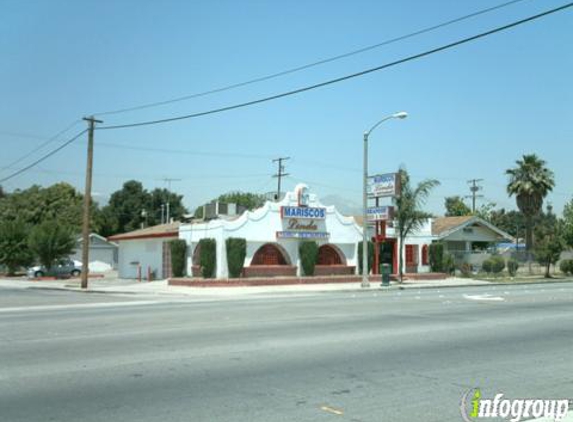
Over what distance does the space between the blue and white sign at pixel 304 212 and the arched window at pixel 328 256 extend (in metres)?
2.21

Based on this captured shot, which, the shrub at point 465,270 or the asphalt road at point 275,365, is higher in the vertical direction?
the shrub at point 465,270

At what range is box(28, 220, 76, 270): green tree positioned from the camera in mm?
48781

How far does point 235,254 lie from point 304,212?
5578mm

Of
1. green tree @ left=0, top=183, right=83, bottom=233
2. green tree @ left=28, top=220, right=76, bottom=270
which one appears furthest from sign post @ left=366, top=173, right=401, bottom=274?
green tree @ left=0, top=183, right=83, bottom=233

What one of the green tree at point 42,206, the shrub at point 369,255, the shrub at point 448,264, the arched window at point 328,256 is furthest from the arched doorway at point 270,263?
the green tree at point 42,206

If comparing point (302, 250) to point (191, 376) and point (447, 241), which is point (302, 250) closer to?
point (447, 241)

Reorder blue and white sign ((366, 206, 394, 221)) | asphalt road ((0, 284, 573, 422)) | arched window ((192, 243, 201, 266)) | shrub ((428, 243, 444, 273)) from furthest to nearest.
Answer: shrub ((428, 243, 444, 273)) < blue and white sign ((366, 206, 394, 221)) < arched window ((192, 243, 201, 266)) < asphalt road ((0, 284, 573, 422))

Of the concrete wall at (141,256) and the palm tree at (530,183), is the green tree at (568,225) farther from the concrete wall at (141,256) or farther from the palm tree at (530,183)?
the concrete wall at (141,256)

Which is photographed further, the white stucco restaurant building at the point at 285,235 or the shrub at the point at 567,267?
the shrub at the point at 567,267

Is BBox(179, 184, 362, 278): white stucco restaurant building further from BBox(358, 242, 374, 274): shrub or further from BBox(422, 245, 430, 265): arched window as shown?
BBox(422, 245, 430, 265): arched window

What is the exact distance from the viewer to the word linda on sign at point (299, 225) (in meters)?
37.9

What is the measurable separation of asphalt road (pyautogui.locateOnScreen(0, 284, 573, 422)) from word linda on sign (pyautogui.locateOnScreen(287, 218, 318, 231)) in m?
20.6

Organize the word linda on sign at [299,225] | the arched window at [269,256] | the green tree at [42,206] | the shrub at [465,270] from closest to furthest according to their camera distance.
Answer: the arched window at [269,256]
the word linda on sign at [299,225]
the shrub at [465,270]
the green tree at [42,206]

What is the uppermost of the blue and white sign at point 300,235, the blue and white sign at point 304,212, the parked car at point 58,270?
the blue and white sign at point 304,212
